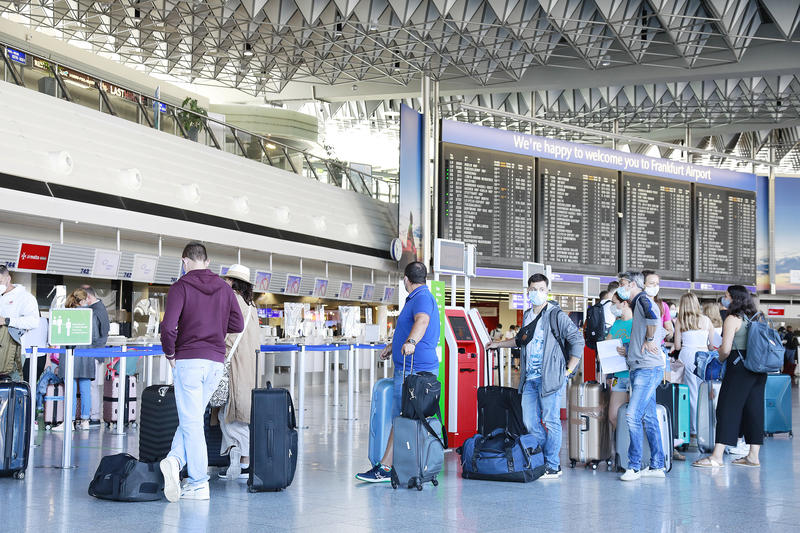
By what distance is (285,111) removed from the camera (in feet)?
91.6

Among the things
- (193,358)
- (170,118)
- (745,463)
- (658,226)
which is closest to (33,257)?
(170,118)

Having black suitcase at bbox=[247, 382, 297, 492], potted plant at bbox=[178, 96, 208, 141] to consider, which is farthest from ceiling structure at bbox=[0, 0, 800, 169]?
black suitcase at bbox=[247, 382, 297, 492]

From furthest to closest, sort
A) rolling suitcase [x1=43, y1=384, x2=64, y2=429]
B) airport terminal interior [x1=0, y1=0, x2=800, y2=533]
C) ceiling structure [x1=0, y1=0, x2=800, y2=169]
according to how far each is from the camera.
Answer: ceiling structure [x1=0, y1=0, x2=800, y2=169] < rolling suitcase [x1=43, y1=384, x2=64, y2=429] < airport terminal interior [x1=0, y1=0, x2=800, y2=533]

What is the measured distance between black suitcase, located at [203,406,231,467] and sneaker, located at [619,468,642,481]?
9.30 ft

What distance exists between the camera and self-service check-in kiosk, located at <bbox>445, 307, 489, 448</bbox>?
27.2 ft

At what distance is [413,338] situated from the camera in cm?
601

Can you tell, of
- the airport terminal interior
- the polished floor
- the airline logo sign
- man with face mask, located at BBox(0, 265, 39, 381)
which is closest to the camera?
the polished floor

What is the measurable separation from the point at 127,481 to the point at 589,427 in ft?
11.8

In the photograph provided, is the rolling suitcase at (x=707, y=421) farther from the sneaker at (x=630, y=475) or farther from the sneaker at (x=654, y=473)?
the sneaker at (x=630, y=475)

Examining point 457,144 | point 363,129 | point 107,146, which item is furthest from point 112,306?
point 363,129

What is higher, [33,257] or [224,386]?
[33,257]

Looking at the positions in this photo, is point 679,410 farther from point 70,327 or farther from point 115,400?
point 115,400

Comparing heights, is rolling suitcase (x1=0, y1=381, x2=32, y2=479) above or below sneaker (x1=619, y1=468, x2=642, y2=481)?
above

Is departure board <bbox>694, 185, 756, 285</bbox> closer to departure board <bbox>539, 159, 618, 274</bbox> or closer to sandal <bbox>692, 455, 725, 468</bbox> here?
Result: departure board <bbox>539, 159, 618, 274</bbox>
